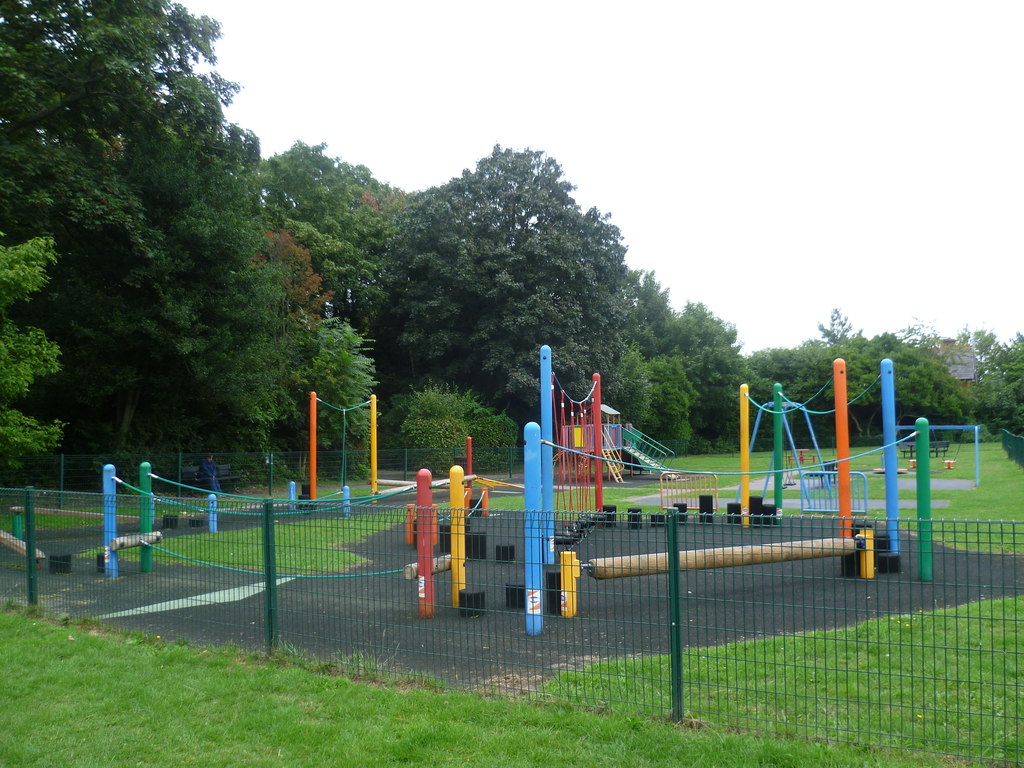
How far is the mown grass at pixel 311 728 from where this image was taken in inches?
163

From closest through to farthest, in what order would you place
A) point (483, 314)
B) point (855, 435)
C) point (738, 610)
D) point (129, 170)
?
point (738, 610) < point (129, 170) < point (483, 314) < point (855, 435)

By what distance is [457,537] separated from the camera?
24.2 feet

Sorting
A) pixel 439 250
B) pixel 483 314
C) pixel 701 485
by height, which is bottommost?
pixel 701 485

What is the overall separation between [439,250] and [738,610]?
1248 inches

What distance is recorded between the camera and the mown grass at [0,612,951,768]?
4133 mm

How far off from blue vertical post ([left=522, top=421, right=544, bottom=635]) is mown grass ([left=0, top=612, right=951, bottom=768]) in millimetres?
1281

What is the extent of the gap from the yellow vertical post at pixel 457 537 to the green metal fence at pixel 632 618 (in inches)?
6.2

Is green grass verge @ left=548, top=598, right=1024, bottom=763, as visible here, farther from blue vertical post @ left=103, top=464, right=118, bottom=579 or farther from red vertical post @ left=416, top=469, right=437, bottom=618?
blue vertical post @ left=103, top=464, right=118, bottom=579

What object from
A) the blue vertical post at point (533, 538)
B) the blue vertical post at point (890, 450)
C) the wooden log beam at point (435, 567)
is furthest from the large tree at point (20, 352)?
the blue vertical post at point (890, 450)

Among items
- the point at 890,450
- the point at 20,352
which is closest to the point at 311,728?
the point at 890,450

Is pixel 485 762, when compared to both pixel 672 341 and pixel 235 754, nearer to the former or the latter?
pixel 235 754

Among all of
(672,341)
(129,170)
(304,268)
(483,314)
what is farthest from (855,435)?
(129,170)

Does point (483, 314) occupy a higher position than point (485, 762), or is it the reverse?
point (483, 314)

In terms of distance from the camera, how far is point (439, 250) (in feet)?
124
